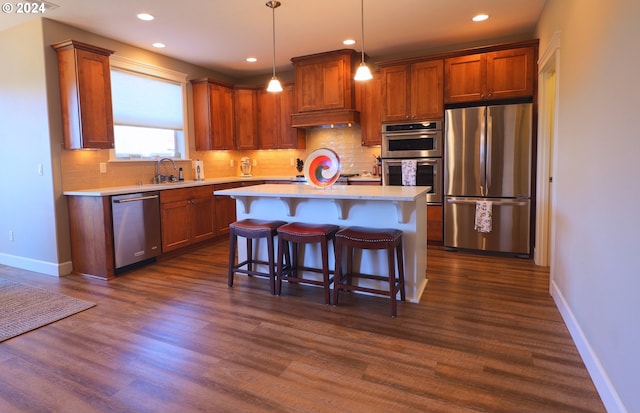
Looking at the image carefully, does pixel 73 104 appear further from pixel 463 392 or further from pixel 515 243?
pixel 515 243

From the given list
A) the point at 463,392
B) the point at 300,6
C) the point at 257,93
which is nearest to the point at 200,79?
the point at 257,93

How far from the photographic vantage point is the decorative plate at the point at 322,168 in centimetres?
354

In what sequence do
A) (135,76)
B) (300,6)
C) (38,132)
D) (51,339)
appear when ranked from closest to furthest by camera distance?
(51,339)
(300,6)
(38,132)
(135,76)

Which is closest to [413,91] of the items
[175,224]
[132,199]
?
[175,224]

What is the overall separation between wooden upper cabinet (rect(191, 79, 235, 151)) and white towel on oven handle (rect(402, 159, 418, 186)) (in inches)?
112

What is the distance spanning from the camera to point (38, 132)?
156 inches

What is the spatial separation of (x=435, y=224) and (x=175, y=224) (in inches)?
129

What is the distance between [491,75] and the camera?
14.7 feet

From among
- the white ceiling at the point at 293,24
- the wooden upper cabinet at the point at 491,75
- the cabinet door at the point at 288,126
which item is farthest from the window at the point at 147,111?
the wooden upper cabinet at the point at 491,75

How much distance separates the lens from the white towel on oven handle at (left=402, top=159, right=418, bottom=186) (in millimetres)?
4883

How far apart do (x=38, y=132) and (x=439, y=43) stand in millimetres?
4818

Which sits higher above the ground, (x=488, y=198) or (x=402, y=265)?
(x=488, y=198)

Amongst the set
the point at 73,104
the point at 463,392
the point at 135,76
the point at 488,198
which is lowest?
the point at 463,392

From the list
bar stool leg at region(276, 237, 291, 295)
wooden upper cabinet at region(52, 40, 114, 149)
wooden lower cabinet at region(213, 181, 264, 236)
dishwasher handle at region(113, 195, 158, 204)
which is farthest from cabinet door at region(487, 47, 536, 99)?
wooden upper cabinet at region(52, 40, 114, 149)
